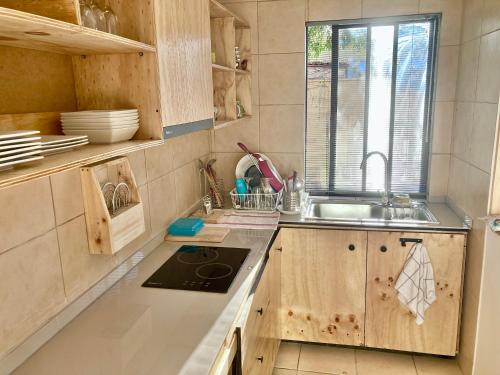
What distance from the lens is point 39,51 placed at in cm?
124

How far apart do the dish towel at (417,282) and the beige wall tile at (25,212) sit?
5.91 ft

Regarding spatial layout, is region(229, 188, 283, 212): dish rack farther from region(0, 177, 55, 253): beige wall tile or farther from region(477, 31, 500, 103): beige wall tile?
region(0, 177, 55, 253): beige wall tile

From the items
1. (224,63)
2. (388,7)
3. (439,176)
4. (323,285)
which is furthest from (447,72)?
(323,285)

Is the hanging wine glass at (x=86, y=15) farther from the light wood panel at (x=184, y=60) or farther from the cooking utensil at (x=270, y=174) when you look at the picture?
the cooking utensil at (x=270, y=174)

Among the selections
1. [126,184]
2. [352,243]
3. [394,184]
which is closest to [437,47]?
[394,184]

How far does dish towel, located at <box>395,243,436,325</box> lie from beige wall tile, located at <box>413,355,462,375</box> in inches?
11.9

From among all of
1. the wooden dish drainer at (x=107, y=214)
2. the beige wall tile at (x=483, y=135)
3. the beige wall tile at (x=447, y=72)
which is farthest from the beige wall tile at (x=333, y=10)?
the wooden dish drainer at (x=107, y=214)

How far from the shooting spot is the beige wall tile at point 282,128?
8.98ft

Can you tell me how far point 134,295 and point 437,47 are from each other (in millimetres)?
2248

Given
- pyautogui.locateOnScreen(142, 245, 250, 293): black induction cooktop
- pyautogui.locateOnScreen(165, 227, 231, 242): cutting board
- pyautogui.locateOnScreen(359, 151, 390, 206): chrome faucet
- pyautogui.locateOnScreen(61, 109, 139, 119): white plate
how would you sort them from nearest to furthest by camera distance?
pyautogui.locateOnScreen(61, 109, 139, 119): white plate → pyautogui.locateOnScreen(142, 245, 250, 293): black induction cooktop → pyautogui.locateOnScreen(165, 227, 231, 242): cutting board → pyautogui.locateOnScreen(359, 151, 390, 206): chrome faucet

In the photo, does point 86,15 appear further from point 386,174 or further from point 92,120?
point 386,174

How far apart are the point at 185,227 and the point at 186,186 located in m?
0.36

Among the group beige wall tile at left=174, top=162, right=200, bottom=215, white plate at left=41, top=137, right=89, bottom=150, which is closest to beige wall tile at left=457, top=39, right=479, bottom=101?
beige wall tile at left=174, top=162, right=200, bottom=215

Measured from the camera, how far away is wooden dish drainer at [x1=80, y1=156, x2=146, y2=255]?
134 centimetres
